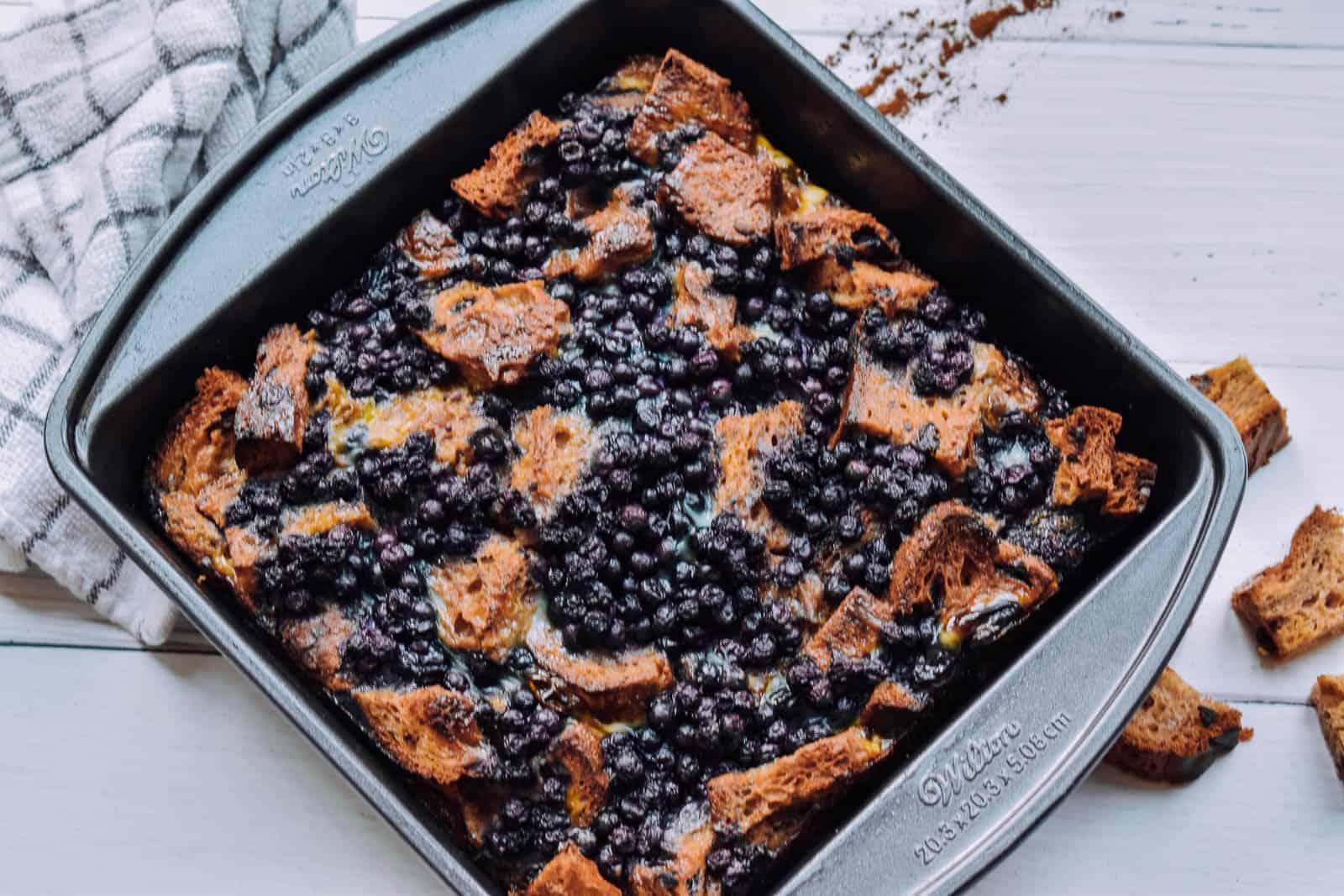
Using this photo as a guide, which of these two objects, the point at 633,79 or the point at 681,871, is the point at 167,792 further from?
the point at 633,79

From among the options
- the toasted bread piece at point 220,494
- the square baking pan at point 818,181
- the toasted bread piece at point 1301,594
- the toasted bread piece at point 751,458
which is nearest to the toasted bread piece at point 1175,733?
the toasted bread piece at point 1301,594

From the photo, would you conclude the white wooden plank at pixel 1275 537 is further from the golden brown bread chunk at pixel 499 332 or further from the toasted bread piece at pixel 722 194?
the golden brown bread chunk at pixel 499 332

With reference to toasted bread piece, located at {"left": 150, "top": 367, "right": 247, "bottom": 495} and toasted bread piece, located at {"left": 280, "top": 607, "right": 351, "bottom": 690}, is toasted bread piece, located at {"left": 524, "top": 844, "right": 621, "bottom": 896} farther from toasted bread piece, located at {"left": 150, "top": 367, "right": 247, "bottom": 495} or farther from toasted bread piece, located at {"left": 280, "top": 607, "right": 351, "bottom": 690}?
toasted bread piece, located at {"left": 150, "top": 367, "right": 247, "bottom": 495}

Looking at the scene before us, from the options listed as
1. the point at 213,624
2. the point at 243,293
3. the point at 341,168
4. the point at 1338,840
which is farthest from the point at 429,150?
the point at 1338,840

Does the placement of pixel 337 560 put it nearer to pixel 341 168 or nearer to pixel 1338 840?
pixel 341 168

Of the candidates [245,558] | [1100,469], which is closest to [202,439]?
[245,558]

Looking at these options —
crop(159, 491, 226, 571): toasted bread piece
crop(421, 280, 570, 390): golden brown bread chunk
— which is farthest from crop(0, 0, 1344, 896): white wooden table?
crop(421, 280, 570, 390): golden brown bread chunk

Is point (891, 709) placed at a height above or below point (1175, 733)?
above
